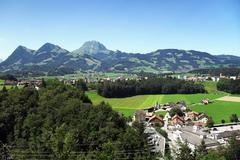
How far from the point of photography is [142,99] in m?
86.8

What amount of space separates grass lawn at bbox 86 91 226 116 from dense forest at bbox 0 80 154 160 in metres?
32.7

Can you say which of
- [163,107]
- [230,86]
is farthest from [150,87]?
[163,107]

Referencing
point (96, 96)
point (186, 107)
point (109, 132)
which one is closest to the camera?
point (109, 132)

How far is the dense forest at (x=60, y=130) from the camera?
2808 cm

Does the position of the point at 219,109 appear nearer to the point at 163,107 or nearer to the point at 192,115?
the point at 192,115

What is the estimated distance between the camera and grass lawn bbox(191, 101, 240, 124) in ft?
212

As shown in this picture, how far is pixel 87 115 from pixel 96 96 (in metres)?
→ 52.3

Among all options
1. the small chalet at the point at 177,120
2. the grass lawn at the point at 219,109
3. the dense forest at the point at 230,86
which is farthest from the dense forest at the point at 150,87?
the small chalet at the point at 177,120

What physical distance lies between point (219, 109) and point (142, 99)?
20.3 meters

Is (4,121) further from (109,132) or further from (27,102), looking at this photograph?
(109,132)

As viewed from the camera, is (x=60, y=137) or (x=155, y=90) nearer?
(x=60, y=137)

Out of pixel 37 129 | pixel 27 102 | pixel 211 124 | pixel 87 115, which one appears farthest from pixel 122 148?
pixel 211 124

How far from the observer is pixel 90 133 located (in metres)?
31.9

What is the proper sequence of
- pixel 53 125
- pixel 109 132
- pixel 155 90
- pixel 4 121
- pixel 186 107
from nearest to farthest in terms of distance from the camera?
pixel 109 132
pixel 53 125
pixel 4 121
pixel 186 107
pixel 155 90
